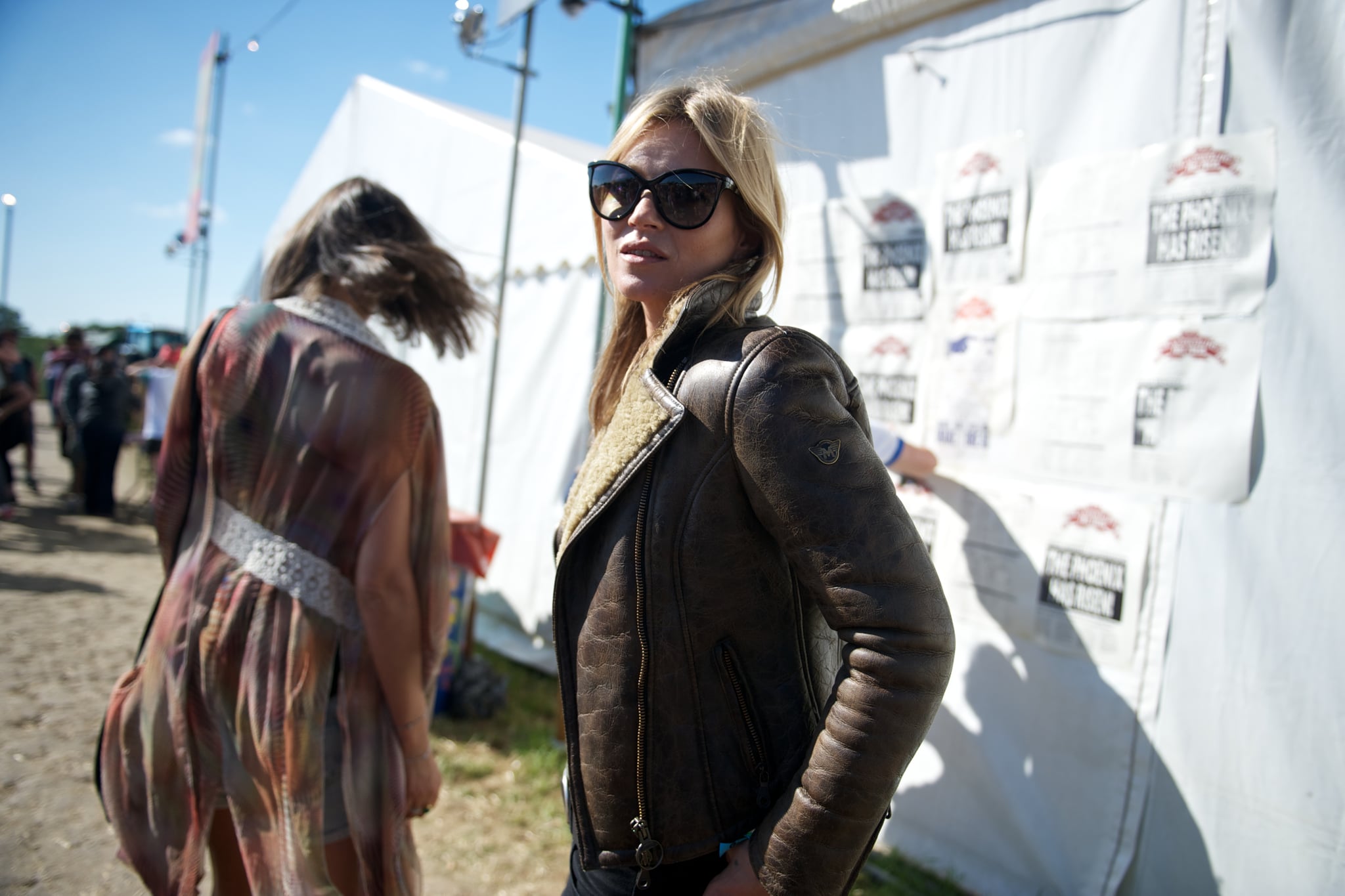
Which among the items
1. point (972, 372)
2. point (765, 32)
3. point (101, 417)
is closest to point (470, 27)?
point (765, 32)

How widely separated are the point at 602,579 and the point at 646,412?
0.22 m

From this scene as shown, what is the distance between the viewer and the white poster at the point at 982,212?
7.59 ft

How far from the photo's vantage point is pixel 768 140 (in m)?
1.13

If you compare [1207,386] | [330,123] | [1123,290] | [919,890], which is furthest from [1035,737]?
[330,123]

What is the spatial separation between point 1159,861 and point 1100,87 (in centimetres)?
210

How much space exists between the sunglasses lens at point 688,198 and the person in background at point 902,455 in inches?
53.7

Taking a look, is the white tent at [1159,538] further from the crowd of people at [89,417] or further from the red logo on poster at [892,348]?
the crowd of people at [89,417]

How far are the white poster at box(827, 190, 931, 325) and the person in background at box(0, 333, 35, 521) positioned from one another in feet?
26.7

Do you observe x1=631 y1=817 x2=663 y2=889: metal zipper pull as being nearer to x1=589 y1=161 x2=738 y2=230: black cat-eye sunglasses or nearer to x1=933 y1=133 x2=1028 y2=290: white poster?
x1=589 y1=161 x2=738 y2=230: black cat-eye sunglasses

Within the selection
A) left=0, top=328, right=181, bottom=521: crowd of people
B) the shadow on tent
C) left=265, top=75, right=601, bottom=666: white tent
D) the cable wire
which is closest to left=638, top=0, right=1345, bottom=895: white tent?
the shadow on tent

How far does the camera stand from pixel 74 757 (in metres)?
3.16

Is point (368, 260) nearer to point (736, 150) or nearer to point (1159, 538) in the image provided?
point (736, 150)

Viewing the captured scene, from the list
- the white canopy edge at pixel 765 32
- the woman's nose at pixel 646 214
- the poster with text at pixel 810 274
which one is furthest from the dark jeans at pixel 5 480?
the woman's nose at pixel 646 214

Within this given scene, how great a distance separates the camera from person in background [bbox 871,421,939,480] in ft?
7.57
